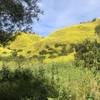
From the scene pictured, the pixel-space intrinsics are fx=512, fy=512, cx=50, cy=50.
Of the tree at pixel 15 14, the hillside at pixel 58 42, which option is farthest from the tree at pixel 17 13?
the hillside at pixel 58 42

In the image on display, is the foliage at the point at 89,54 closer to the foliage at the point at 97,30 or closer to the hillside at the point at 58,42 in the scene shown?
the hillside at the point at 58,42

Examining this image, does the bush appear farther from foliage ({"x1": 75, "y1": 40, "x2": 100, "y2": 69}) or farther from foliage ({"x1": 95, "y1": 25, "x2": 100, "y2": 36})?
foliage ({"x1": 95, "y1": 25, "x2": 100, "y2": 36})

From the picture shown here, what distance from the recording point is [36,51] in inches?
3369

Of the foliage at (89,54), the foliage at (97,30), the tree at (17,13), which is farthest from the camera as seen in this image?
the foliage at (97,30)

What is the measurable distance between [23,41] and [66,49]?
70.8ft

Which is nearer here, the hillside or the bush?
the bush

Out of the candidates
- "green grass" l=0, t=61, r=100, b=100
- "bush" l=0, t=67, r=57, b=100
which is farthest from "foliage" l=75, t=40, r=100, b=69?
"bush" l=0, t=67, r=57, b=100

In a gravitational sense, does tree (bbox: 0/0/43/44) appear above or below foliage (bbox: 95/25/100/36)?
below

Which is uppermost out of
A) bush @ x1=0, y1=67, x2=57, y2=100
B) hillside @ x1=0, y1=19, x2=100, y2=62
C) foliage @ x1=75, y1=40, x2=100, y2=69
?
hillside @ x1=0, y1=19, x2=100, y2=62

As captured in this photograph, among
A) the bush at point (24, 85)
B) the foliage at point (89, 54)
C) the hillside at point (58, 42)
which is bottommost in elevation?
the bush at point (24, 85)

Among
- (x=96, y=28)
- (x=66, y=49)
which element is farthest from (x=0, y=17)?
(x=96, y=28)

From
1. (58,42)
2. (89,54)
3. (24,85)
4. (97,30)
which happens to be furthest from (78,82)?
(97,30)

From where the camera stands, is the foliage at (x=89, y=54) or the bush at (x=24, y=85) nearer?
the bush at (x=24, y=85)

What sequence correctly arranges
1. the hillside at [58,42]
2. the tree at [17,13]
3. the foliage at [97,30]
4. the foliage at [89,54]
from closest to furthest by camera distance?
the tree at [17,13]
the foliage at [89,54]
the hillside at [58,42]
the foliage at [97,30]
